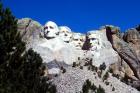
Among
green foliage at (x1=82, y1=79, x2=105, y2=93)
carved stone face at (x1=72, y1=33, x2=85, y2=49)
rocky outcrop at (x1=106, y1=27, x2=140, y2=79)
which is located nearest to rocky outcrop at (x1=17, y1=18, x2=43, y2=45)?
carved stone face at (x1=72, y1=33, x2=85, y2=49)

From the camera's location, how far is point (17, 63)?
38.3m

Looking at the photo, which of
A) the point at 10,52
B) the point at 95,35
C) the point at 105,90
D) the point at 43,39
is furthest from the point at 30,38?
the point at 10,52

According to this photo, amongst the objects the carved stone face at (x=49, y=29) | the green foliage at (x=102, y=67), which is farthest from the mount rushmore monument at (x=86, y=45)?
the green foliage at (x=102, y=67)

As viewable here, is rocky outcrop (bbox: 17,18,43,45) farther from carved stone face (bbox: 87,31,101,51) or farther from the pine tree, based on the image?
the pine tree

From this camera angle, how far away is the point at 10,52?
38.8 metres

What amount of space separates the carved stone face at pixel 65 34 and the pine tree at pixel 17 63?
33.6 meters

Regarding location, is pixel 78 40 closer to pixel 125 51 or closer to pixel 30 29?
pixel 125 51

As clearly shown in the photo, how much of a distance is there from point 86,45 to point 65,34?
3.25 meters

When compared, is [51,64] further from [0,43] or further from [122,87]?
[0,43]

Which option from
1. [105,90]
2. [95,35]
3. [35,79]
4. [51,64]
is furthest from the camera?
[95,35]

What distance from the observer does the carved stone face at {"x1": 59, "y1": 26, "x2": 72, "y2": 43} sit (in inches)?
2872

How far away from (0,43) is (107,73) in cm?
3244

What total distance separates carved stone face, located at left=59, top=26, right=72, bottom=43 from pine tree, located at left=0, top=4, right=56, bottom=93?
3360 centimetres

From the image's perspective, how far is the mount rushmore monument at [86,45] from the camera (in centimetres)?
7025
